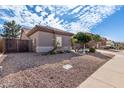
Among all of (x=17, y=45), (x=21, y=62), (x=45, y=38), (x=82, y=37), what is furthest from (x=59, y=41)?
(x=21, y=62)

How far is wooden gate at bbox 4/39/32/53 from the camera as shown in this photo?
10.0 m

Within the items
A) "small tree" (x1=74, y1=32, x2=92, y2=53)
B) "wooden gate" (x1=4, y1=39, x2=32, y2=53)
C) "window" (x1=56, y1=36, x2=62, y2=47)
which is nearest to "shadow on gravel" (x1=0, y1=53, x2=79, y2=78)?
"wooden gate" (x1=4, y1=39, x2=32, y2=53)

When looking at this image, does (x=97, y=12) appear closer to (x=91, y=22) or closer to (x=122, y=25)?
(x=91, y=22)

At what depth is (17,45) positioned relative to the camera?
35.0 feet

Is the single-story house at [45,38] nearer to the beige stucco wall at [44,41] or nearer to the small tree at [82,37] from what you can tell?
the beige stucco wall at [44,41]

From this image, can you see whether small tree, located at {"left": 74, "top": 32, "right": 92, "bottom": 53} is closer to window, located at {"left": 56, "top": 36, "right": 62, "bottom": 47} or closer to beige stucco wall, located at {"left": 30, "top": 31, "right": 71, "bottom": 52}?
window, located at {"left": 56, "top": 36, "right": 62, "bottom": 47}

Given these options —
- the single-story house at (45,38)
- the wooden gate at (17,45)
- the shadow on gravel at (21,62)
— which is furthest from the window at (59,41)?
the shadow on gravel at (21,62)

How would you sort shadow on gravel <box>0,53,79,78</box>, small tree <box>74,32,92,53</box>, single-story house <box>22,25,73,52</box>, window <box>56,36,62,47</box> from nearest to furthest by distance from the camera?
shadow on gravel <box>0,53,79,78</box> < single-story house <box>22,25,73,52</box> < window <box>56,36,62,47</box> < small tree <box>74,32,92,53</box>

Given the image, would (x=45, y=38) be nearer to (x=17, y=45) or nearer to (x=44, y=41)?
(x=44, y=41)
